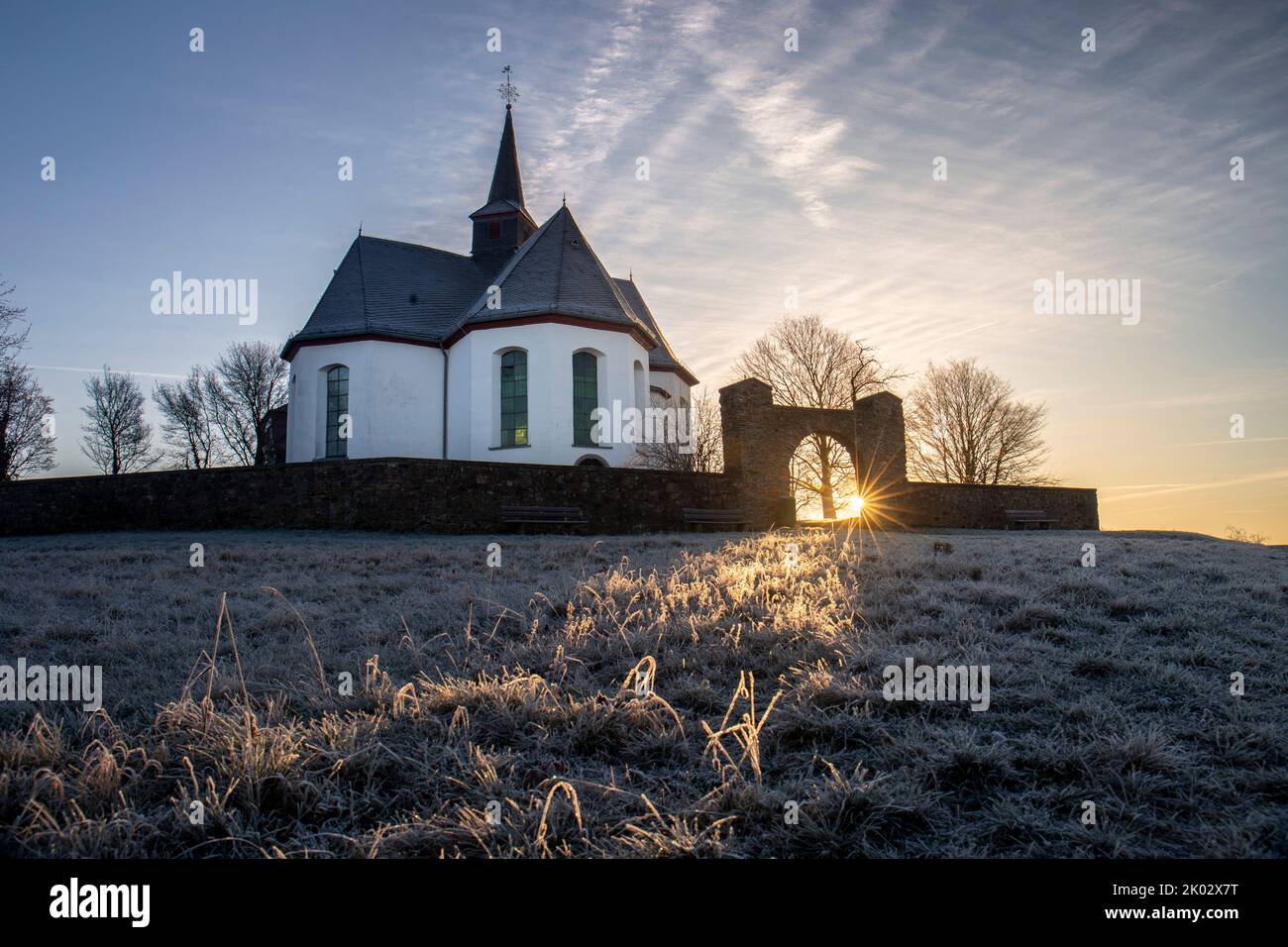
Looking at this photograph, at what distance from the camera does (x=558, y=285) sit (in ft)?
79.2

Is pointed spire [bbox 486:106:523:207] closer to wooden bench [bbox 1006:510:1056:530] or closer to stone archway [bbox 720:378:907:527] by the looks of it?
stone archway [bbox 720:378:907:527]

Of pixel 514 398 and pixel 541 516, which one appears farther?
pixel 514 398

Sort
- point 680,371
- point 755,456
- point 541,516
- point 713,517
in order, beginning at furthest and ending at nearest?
point 680,371 → point 755,456 → point 713,517 → point 541,516

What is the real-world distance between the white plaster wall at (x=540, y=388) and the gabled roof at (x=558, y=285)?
52 centimetres

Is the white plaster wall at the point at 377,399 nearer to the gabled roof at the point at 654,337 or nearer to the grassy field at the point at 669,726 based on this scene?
the gabled roof at the point at 654,337

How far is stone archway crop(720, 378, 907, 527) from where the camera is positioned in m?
19.7

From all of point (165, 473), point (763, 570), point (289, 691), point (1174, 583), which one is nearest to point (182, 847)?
point (289, 691)

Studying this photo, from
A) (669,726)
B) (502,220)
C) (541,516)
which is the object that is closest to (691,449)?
(541,516)

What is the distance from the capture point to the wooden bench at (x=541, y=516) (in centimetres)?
1688

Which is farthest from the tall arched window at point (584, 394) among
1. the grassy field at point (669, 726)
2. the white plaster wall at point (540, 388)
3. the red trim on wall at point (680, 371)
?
the grassy field at point (669, 726)

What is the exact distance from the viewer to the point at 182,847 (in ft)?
8.46

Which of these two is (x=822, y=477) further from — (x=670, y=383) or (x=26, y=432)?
(x=26, y=432)

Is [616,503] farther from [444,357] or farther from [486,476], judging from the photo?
[444,357]

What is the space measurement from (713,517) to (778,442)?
313cm
